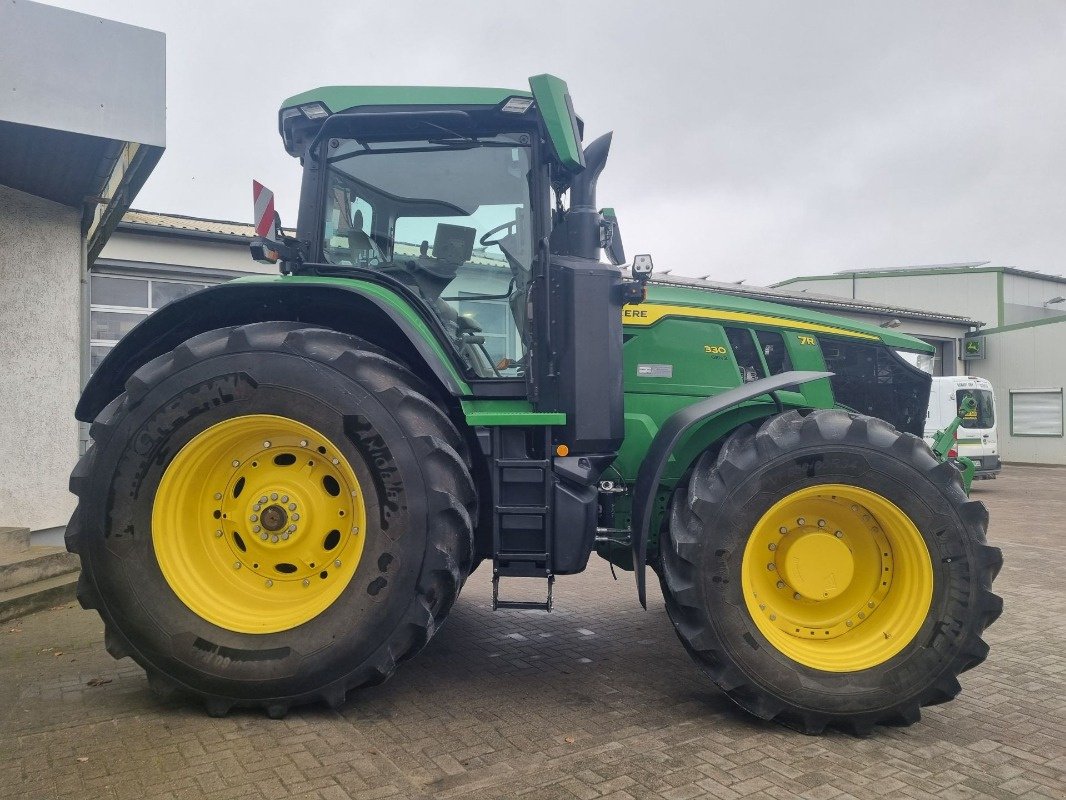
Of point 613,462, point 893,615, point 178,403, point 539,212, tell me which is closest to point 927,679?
point 893,615

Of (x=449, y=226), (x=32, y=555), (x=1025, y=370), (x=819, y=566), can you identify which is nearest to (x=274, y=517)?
(x=449, y=226)

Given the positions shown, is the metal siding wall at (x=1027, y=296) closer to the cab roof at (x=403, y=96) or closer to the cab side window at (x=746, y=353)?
the cab side window at (x=746, y=353)

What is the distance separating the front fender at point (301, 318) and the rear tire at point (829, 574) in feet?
4.28

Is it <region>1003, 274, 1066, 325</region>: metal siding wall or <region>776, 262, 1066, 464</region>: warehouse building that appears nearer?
<region>776, 262, 1066, 464</region>: warehouse building

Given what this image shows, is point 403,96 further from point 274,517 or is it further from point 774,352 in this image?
point 774,352

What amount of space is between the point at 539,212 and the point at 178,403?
1858 millimetres

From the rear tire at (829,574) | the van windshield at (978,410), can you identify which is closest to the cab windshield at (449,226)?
the rear tire at (829,574)

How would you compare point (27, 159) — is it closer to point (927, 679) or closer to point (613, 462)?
point (613, 462)

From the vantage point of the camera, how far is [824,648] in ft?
10.9

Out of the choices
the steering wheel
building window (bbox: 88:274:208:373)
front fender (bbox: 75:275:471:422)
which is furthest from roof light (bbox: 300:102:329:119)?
building window (bbox: 88:274:208:373)

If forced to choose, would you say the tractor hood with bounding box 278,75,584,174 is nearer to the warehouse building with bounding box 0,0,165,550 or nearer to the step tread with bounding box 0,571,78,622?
the warehouse building with bounding box 0,0,165,550

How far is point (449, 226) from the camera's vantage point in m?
3.80

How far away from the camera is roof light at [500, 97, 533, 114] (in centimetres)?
363

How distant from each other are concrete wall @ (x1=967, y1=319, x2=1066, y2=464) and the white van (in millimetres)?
9763
